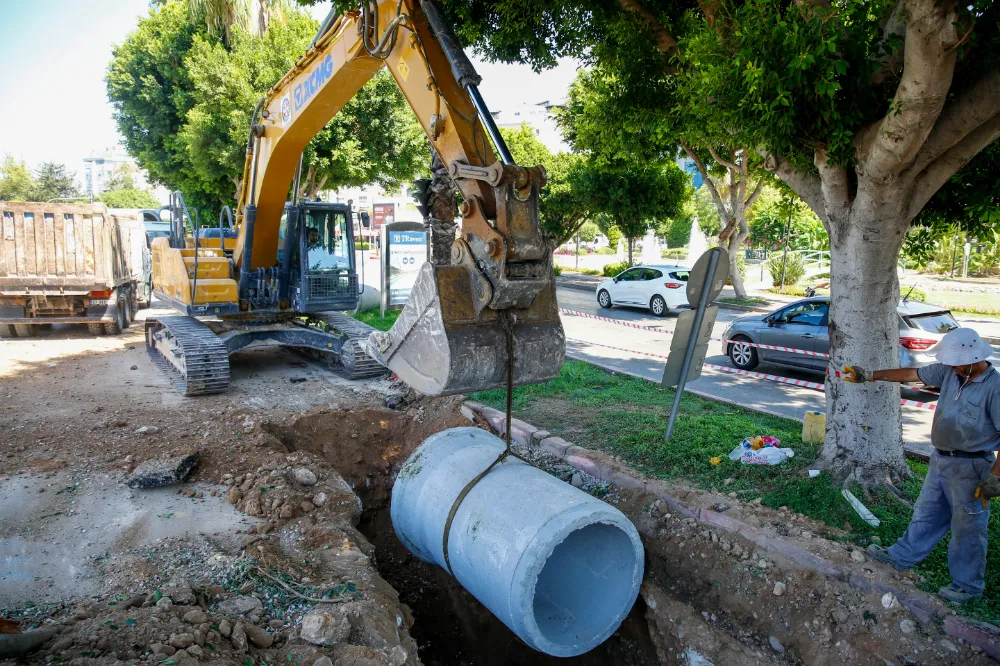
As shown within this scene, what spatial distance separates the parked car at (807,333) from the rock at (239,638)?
27.4ft

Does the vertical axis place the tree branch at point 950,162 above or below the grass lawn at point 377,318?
above

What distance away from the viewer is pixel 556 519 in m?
4.46

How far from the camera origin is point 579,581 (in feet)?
18.0

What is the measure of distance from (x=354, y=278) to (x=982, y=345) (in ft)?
27.9

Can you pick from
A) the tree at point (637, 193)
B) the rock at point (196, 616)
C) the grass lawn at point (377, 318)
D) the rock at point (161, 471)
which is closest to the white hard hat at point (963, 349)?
the rock at point (196, 616)

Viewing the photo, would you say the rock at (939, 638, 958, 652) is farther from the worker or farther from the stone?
the stone

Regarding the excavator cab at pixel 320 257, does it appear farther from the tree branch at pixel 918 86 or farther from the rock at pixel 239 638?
the tree branch at pixel 918 86

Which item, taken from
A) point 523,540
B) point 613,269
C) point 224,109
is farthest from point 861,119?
point 613,269

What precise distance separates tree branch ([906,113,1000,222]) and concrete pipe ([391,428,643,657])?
135 inches

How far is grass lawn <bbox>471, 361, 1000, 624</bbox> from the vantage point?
495 centimetres

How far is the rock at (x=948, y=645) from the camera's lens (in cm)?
400

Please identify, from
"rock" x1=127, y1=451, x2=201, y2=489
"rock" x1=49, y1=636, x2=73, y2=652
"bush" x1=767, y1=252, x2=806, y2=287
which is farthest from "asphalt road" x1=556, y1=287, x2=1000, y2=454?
"rock" x1=49, y1=636, x2=73, y2=652

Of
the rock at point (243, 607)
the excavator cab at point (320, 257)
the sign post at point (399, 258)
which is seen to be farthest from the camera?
the sign post at point (399, 258)

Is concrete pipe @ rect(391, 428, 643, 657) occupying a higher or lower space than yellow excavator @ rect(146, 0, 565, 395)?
lower
